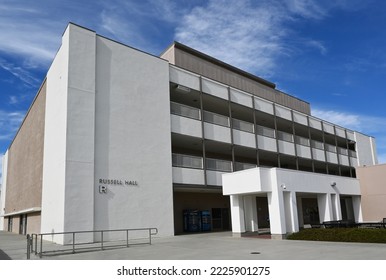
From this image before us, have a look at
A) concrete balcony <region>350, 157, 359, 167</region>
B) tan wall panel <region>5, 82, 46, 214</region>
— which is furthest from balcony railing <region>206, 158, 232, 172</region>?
concrete balcony <region>350, 157, 359, 167</region>

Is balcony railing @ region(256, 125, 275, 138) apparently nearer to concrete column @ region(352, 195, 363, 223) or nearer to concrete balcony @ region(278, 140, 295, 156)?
concrete balcony @ region(278, 140, 295, 156)

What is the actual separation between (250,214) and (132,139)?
354 inches

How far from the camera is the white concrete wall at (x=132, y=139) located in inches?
793

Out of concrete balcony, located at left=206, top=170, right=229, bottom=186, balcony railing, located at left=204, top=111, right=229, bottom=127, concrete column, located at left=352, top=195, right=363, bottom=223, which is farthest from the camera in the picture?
concrete column, located at left=352, top=195, right=363, bottom=223

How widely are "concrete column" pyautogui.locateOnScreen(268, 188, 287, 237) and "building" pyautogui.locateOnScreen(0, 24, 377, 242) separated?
103 mm

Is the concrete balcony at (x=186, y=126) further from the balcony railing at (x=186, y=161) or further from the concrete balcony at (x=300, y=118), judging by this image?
the concrete balcony at (x=300, y=118)

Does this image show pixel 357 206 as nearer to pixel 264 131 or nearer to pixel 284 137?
pixel 284 137

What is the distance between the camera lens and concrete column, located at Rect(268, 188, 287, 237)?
18.0 meters

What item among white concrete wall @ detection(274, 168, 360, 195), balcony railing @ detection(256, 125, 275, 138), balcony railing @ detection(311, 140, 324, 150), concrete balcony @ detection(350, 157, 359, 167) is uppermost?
balcony railing @ detection(256, 125, 275, 138)

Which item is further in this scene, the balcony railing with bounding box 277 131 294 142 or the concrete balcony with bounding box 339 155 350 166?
the concrete balcony with bounding box 339 155 350 166

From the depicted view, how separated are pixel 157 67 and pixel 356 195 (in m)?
18.2

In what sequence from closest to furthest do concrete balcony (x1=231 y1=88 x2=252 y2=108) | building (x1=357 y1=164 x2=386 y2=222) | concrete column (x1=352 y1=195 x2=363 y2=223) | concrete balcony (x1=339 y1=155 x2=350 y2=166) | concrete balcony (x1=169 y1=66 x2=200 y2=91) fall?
1. concrete balcony (x1=169 y1=66 x2=200 y2=91)
2. building (x1=357 y1=164 x2=386 y2=222)
3. concrete column (x1=352 y1=195 x2=363 y2=223)
4. concrete balcony (x1=231 y1=88 x2=252 y2=108)
5. concrete balcony (x1=339 y1=155 x2=350 y2=166)

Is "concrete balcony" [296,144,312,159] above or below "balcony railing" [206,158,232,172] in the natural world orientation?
above
